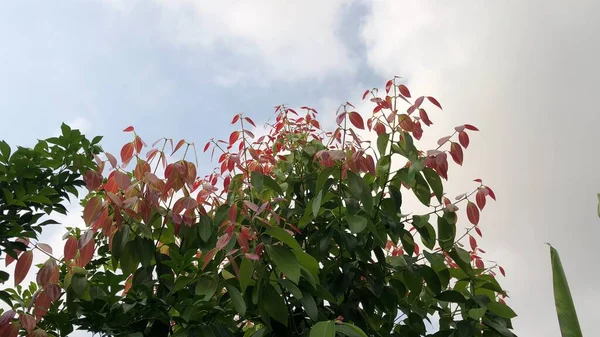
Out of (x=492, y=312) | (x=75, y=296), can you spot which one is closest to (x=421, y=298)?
(x=492, y=312)

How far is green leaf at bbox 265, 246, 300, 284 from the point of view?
1.52 meters

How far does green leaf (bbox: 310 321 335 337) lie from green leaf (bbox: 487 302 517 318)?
82cm

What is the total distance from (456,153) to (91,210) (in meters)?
1.15

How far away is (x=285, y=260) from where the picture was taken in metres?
1.55

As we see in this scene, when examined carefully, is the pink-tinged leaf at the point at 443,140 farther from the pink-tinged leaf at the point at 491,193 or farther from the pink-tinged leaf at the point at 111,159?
the pink-tinged leaf at the point at 111,159

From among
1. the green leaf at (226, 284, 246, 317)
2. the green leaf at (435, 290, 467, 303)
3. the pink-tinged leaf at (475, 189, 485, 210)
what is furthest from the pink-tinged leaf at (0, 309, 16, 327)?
Answer: the pink-tinged leaf at (475, 189, 485, 210)

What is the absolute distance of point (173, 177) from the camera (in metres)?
1.83

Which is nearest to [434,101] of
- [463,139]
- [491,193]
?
[463,139]

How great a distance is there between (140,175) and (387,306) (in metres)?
0.91

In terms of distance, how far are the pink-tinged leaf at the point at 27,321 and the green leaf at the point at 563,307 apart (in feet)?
4.56

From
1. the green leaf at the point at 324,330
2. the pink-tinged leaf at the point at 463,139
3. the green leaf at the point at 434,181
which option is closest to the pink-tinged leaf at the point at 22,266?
the green leaf at the point at 324,330

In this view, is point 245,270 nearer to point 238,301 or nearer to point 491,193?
point 238,301

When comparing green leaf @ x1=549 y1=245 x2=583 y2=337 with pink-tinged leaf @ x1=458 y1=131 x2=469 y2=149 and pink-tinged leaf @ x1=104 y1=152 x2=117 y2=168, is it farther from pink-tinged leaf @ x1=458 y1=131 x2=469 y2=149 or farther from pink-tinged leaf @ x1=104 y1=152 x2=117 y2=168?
pink-tinged leaf @ x1=104 y1=152 x2=117 y2=168

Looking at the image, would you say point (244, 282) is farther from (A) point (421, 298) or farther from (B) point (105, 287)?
(A) point (421, 298)
